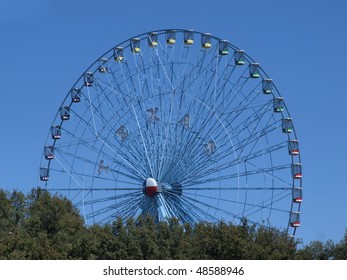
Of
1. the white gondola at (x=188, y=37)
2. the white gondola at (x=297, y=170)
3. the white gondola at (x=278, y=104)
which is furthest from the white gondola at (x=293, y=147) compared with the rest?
the white gondola at (x=188, y=37)

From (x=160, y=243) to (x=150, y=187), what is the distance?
4.79 metres

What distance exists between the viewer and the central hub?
7750 centimetres

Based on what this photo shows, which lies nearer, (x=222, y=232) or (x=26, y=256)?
(x=26, y=256)

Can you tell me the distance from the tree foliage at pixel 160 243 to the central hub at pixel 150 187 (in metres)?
1.60

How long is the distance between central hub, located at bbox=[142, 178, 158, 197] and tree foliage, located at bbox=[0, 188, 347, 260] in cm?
160

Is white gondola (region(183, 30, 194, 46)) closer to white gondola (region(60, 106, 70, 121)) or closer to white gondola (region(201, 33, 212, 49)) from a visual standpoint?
white gondola (region(201, 33, 212, 49))

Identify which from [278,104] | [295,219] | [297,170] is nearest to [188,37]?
[278,104]

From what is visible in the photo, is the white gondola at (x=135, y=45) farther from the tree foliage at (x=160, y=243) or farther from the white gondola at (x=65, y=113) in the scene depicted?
the tree foliage at (x=160, y=243)

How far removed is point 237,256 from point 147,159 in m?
12.0

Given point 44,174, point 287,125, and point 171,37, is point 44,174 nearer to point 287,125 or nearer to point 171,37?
point 171,37

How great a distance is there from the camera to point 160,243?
74.2 meters
